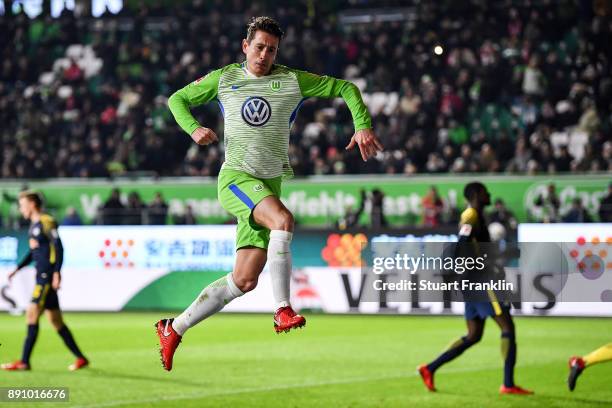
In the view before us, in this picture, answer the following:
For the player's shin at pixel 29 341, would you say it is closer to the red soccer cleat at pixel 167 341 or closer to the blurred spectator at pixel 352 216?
the red soccer cleat at pixel 167 341

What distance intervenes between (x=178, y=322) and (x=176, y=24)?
21262 millimetres

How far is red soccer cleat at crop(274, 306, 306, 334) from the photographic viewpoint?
265 inches

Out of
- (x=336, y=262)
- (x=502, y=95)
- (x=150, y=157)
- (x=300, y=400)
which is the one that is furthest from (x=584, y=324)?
(x=150, y=157)

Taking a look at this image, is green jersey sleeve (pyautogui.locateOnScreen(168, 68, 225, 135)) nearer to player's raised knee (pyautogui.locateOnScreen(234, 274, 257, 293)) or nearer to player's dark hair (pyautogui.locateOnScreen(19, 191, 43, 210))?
player's raised knee (pyautogui.locateOnScreen(234, 274, 257, 293))

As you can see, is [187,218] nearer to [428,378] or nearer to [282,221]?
[428,378]

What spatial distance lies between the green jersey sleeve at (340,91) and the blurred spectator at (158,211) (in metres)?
15.4

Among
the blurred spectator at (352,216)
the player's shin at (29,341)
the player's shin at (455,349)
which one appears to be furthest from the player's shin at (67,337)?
the blurred spectator at (352,216)

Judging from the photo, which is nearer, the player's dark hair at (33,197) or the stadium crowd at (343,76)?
the player's dark hair at (33,197)

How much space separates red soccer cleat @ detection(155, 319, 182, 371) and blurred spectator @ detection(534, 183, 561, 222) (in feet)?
43.2

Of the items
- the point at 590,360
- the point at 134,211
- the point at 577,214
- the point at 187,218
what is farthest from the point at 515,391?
the point at 134,211

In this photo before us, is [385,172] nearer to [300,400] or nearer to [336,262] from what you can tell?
[336,262]

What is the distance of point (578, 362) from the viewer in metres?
10.4

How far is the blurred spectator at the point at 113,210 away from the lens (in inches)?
904

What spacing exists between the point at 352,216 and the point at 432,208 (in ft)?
5.29
